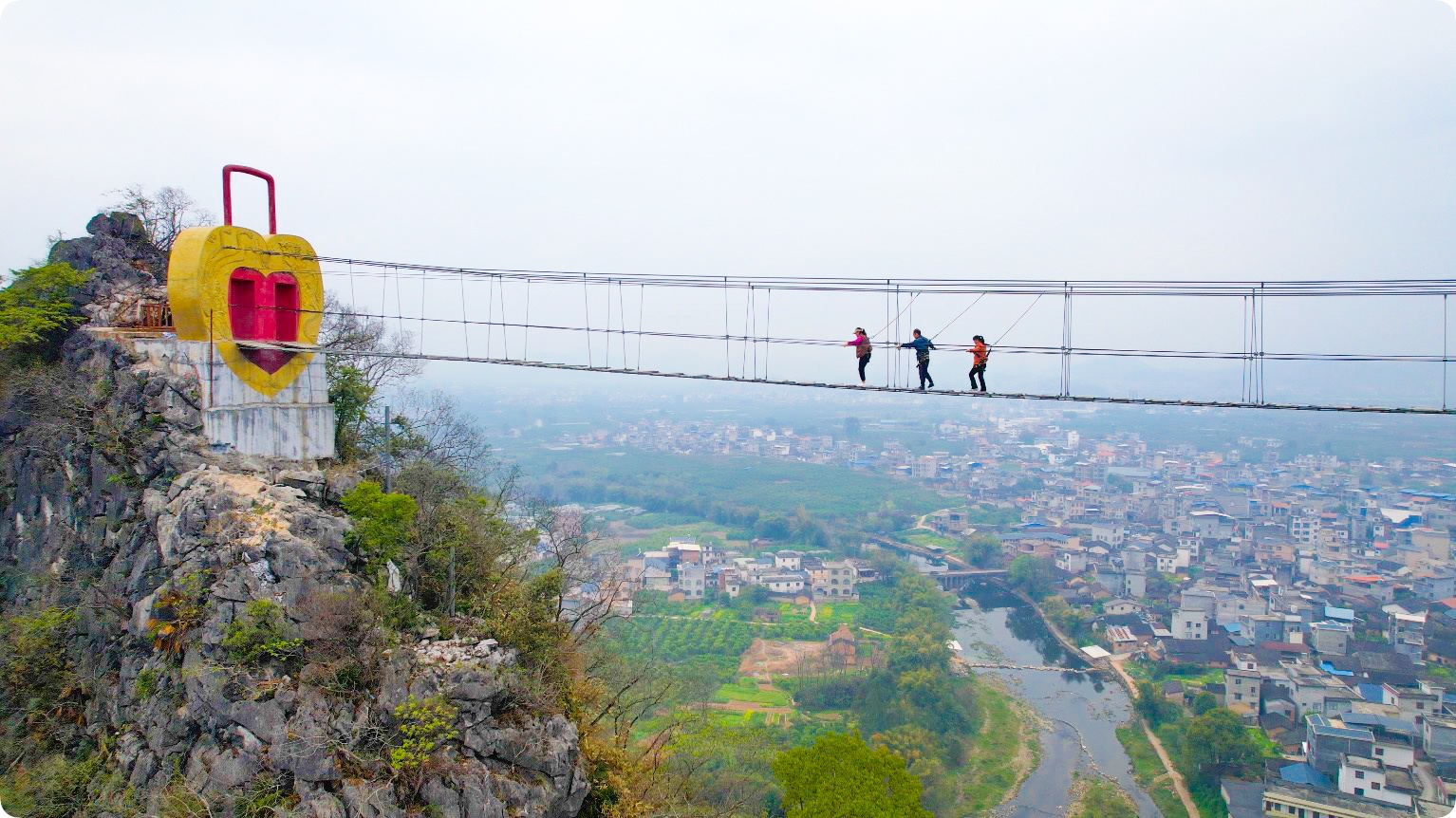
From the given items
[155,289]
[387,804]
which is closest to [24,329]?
[155,289]

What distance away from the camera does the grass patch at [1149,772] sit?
88.1 ft

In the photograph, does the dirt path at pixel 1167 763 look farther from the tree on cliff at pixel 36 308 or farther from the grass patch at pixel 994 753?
the tree on cliff at pixel 36 308

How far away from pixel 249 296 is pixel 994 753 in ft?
95.0

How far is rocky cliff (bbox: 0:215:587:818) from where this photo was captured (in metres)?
9.88

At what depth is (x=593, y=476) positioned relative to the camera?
74500mm

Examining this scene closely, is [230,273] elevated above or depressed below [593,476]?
above

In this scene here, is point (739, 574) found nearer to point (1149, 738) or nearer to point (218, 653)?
point (1149, 738)

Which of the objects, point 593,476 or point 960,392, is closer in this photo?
point 960,392

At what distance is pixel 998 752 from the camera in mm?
30469

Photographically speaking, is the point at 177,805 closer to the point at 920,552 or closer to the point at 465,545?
the point at 465,545

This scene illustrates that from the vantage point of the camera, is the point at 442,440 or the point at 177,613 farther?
the point at 442,440

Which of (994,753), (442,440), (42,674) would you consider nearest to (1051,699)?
(994,753)

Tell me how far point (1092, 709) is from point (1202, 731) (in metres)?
6.60

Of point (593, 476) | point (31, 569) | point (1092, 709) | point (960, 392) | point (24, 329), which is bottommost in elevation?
point (1092, 709)
